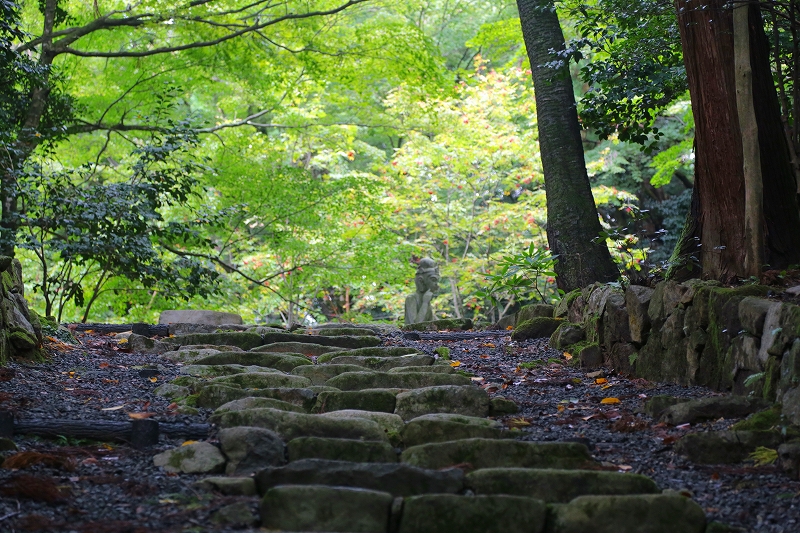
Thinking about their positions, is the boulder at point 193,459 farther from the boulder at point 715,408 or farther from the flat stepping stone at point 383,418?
the boulder at point 715,408

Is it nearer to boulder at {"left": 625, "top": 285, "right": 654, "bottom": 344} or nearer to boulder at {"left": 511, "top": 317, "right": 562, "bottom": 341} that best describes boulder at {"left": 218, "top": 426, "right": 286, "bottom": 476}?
boulder at {"left": 625, "top": 285, "right": 654, "bottom": 344}

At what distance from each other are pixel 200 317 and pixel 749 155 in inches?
284

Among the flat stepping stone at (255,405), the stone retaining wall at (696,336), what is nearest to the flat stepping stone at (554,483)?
the stone retaining wall at (696,336)

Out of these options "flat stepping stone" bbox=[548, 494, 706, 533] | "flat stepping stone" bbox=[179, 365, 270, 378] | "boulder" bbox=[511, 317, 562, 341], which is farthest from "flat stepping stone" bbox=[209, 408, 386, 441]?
"boulder" bbox=[511, 317, 562, 341]

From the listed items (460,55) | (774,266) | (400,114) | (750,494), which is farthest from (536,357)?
(460,55)

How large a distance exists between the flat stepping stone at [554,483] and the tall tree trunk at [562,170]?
17.8ft

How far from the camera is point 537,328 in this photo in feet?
27.6

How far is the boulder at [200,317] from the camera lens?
33.8 ft

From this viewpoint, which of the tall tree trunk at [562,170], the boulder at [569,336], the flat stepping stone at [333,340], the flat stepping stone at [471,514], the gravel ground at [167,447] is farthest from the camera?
the tall tree trunk at [562,170]

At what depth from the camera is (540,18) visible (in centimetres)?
939

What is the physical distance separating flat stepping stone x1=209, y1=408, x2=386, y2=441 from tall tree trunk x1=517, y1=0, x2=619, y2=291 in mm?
4991

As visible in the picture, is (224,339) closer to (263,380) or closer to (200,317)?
(263,380)

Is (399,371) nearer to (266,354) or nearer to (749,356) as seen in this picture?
(266,354)

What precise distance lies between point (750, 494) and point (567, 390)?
235cm
